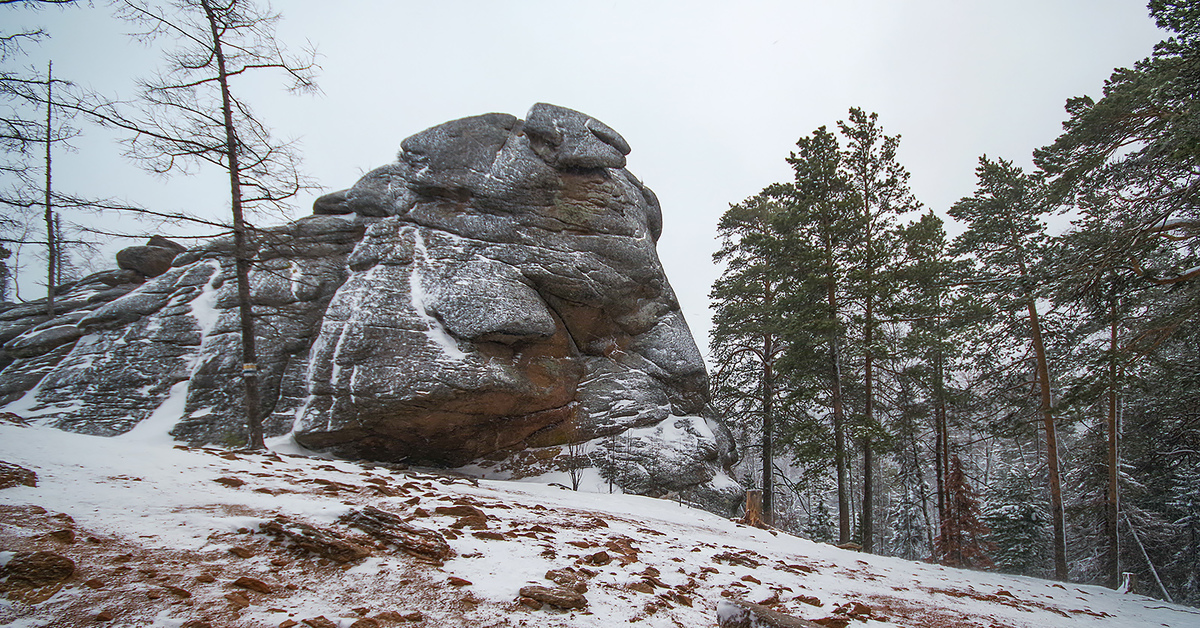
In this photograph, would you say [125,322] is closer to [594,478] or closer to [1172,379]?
[594,478]

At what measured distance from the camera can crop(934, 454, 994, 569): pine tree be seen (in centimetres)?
1772

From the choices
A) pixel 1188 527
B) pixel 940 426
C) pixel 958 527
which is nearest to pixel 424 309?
pixel 940 426

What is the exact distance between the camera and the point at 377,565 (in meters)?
3.32

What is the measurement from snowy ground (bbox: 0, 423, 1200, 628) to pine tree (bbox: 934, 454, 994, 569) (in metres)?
11.7

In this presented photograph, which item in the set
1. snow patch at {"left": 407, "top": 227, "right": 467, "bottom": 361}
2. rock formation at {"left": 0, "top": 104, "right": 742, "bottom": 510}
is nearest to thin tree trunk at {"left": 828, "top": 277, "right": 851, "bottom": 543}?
rock formation at {"left": 0, "top": 104, "right": 742, "bottom": 510}

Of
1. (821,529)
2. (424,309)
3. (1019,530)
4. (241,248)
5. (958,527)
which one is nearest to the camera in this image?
(241,248)

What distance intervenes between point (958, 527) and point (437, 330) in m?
20.8

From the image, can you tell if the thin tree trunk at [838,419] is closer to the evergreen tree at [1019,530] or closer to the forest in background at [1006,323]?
the forest in background at [1006,323]

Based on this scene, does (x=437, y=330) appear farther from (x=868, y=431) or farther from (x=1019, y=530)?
(x=1019, y=530)

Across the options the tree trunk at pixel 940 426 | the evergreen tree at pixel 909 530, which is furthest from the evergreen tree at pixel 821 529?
the tree trunk at pixel 940 426

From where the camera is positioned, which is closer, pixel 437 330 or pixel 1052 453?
pixel 1052 453

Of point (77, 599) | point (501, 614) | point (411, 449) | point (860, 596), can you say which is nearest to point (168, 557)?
point (77, 599)

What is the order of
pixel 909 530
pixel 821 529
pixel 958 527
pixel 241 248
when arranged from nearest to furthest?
pixel 241 248 < pixel 958 527 < pixel 821 529 < pixel 909 530

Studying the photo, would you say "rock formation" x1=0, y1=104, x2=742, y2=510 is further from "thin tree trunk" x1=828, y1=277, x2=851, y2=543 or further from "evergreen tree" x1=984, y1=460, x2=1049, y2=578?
"evergreen tree" x1=984, y1=460, x2=1049, y2=578
